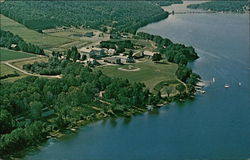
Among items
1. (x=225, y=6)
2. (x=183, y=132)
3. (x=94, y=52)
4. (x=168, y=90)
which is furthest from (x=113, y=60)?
(x=225, y=6)

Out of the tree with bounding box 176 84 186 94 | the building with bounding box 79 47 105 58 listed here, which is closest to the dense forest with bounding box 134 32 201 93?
the tree with bounding box 176 84 186 94

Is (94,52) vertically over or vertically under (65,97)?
over

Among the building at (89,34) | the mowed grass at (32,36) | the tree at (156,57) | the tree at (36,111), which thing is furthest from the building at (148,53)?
the tree at (36,111)

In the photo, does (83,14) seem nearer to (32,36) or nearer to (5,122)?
(32,36)

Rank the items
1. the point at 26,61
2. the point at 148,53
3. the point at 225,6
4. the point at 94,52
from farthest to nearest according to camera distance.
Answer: the point at 225,6 < the point at 148,53 < the point at 94,52 < the point at 26,61

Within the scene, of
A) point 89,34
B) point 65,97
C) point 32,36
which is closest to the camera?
point 65,97

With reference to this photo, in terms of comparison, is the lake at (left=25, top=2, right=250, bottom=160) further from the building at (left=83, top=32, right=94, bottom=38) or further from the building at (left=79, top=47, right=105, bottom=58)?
the building at (left=83, top=32, right=94, bottom=38)
